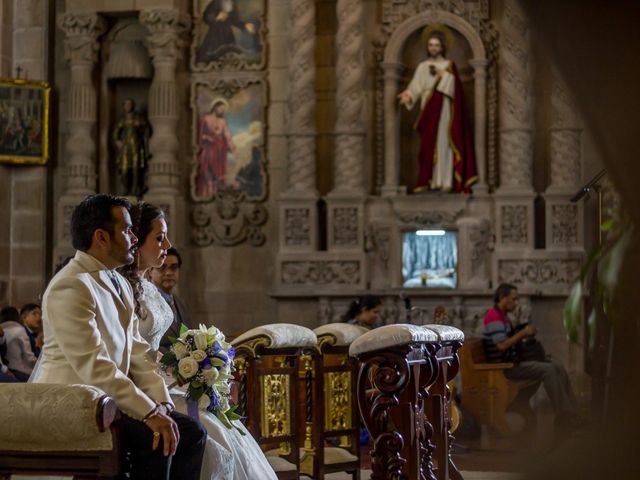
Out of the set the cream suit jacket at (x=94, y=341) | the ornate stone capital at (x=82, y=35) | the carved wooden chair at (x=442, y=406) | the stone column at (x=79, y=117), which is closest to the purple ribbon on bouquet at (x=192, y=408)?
the cream suit jacket at (x=94, y=341)

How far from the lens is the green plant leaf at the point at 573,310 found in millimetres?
614

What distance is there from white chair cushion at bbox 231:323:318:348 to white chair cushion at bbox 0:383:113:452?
6.84 feet

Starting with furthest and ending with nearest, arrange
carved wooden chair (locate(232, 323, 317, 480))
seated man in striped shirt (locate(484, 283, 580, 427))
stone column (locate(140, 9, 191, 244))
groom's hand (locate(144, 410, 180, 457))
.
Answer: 1. stone column (locate(140, 9, 191, 244))
2. seated man in striped shirt (locate(484, 283, 580, 427))
3. carved wooden chair (locate(232, 323, 317, 480))
4. groom's hand (locate(144, 410, 180, 457))

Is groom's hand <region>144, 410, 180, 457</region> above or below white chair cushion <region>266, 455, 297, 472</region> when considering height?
Result: above

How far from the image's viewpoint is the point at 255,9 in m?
14.4

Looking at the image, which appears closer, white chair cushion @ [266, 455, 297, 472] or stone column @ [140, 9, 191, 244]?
white chair cushion @ [266, 455, 297, 472]

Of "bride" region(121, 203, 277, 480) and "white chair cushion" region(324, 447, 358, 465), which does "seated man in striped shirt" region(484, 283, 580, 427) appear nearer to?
"white chair cushion" region(324, 447, 358, 465)

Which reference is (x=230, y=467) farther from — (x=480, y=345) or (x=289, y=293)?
(x=289, y=293)

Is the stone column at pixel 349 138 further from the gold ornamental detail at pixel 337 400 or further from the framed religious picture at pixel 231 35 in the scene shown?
the gold ornamental detail at pixel 337 400

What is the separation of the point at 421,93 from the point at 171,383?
9080mm

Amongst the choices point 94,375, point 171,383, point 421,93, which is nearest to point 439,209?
point 421,93

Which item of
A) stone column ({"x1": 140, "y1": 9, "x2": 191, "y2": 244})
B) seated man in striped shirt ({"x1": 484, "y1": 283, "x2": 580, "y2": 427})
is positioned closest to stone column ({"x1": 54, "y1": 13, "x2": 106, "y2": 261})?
stone column ({"x1": 140, "y1": 9, "x2": 191, "y2": 244})

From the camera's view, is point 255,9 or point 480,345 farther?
point 255,9

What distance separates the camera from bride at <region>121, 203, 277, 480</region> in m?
4.63
